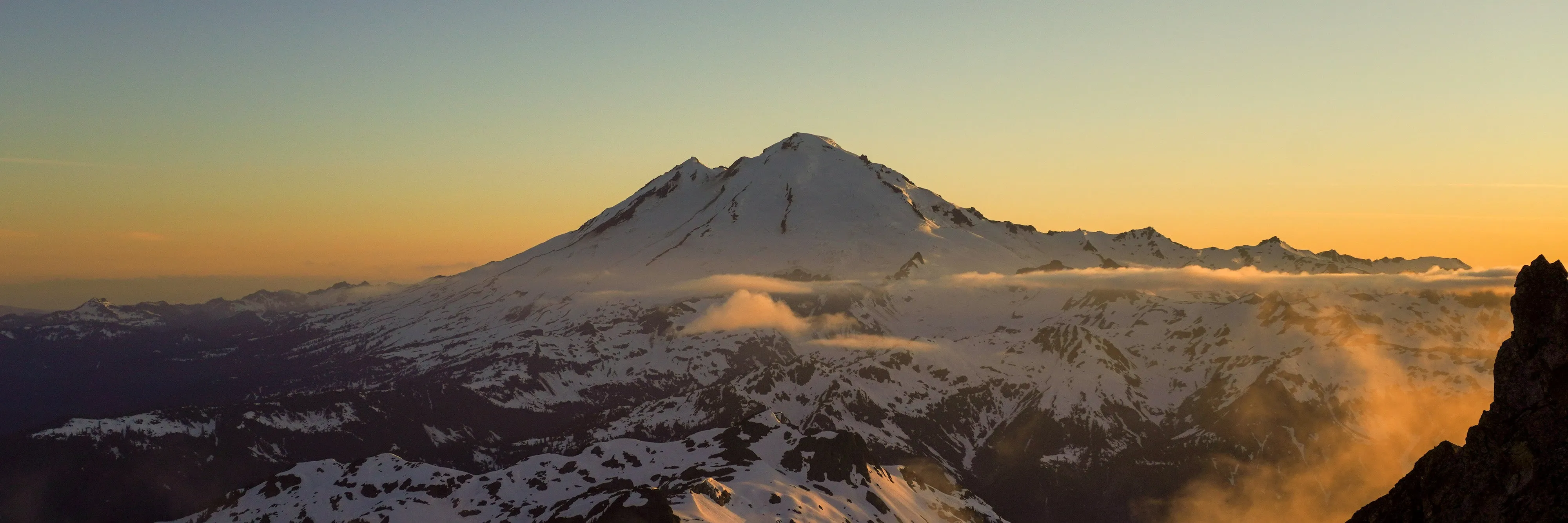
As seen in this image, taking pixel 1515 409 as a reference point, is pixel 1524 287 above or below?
above

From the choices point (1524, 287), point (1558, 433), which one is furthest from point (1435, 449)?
point (1524, 287)

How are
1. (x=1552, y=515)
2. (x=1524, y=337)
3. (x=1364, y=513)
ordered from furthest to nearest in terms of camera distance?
(x=1364, y=513) → (x=1524, y=337) → (x=1552, y=515)

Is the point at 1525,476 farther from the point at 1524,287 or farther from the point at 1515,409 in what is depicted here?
the point at 1524,287

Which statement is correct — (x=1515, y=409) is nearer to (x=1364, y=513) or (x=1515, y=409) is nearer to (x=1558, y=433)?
(x=1558, y=433)

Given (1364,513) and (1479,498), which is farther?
(1364,513)

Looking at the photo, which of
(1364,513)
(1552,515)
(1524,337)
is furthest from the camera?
(1364,513)

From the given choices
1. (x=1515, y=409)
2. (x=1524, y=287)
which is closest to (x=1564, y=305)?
(x=1524, y=287)

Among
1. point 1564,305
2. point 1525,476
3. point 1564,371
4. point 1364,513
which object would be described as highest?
point 1564,305
